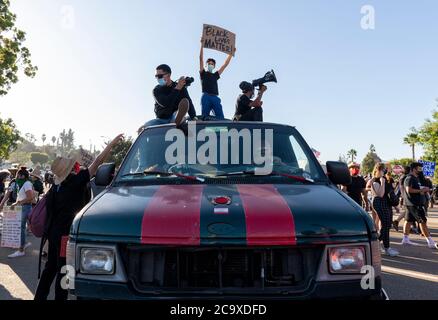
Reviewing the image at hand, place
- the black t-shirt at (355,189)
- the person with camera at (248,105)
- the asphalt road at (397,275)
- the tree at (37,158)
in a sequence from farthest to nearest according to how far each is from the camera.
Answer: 1. the tree at (37,158)
2. the black t-shirt at (355,189)
3. the person with camera at (248,105)
4. the asphalt road at (397,275)

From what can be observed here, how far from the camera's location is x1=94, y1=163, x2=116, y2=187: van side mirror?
384cm

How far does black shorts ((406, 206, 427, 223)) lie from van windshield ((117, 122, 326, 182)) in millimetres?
6560

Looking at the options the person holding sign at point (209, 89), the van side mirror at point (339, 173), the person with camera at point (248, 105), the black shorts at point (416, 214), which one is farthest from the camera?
the black shorts at point (416, 214)

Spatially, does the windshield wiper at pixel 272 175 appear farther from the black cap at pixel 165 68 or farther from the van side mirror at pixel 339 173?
the black cap at pixel 165 68

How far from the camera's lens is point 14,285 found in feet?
19.8

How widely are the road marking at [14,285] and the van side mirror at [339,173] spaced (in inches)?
159

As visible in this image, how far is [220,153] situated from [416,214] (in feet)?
24.0

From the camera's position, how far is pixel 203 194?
3.00 metres

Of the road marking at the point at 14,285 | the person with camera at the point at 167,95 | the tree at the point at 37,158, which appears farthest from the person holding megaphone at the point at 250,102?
the tree at the point at 37,158

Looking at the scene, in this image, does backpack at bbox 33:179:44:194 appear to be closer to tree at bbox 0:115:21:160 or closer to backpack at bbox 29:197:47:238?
backpack at bbox 29:197:47:238

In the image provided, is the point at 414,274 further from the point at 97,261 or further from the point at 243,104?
the point at 97,261

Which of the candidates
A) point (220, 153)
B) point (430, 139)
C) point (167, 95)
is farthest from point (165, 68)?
point (430, 139)

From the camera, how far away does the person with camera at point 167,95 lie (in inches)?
232

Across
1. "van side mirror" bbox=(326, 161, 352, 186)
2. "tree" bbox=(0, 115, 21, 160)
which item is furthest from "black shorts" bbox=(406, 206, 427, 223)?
"tree" bbox=(0, 115, 21, 160)
